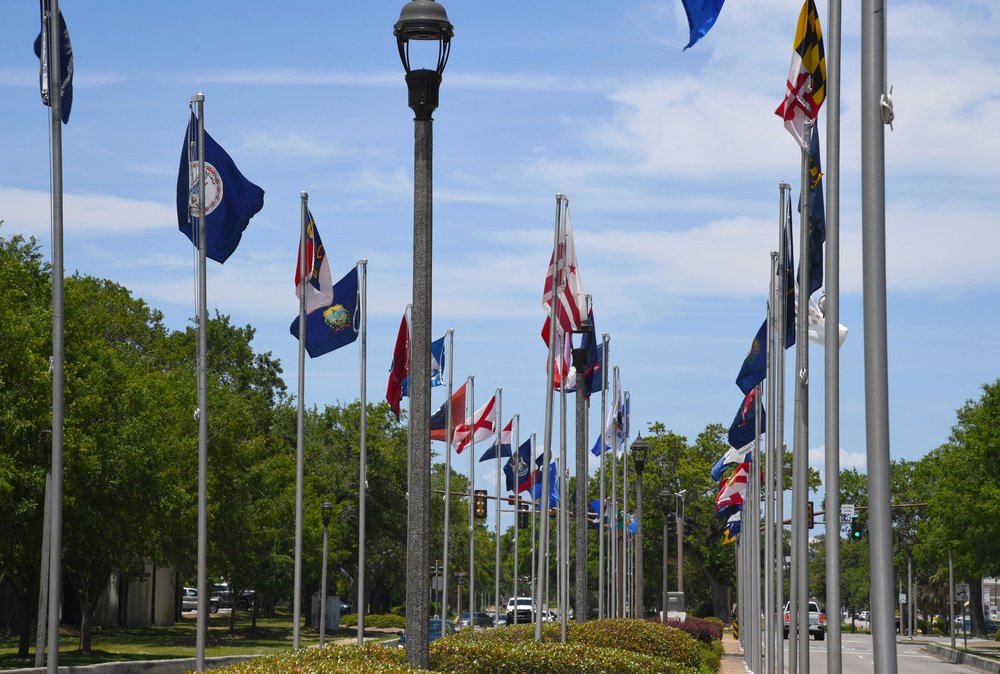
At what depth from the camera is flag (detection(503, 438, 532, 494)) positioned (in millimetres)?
44750

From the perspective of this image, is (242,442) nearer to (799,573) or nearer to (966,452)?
(966,452)

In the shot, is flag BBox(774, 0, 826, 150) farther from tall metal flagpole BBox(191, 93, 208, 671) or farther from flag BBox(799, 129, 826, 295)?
tall metal flagpole BBox(191, 93, 208, 671)

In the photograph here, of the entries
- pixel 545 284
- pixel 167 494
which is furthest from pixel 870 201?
pixel 167 494

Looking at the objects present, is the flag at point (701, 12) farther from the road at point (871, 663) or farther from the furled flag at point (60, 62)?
the road at point (871, 663)

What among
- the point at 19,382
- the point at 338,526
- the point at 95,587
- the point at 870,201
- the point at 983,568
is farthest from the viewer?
the point at 338,526

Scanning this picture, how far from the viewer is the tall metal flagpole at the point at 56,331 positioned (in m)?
18.1

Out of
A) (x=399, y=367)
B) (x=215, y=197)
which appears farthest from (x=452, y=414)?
(x=215, y=197)

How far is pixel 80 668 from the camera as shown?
1009 inches

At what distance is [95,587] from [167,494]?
541cm

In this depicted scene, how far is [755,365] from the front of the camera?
79.5 ft

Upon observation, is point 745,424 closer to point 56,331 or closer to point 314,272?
point 314,272

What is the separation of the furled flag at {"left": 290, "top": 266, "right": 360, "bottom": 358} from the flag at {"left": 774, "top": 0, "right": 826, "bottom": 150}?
1412 cm

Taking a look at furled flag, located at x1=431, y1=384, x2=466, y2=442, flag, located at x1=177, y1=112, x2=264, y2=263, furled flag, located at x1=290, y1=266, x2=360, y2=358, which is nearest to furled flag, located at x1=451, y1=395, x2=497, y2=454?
furled flag, located at x1=431, y1=384, x2=466, y2=442

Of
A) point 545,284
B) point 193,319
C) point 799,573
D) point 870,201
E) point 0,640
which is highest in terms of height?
point 193,319
